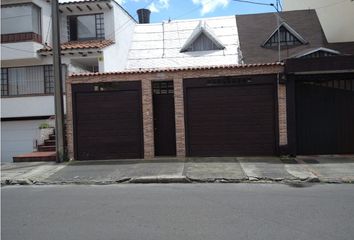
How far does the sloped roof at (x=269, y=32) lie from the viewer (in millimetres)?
23234

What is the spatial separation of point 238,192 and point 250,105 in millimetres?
5647

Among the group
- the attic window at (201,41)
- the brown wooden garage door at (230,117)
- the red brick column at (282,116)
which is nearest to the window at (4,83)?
the attic window at (201,41)

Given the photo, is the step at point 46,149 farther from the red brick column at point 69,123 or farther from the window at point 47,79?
the window at point 47,79

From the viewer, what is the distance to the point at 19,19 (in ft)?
72.0

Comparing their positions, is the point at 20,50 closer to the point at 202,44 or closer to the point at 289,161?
the point at 202,44

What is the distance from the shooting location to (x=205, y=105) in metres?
15.2

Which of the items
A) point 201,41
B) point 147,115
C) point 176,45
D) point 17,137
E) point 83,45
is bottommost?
point 17,137

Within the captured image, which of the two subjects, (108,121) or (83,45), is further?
(83,45)

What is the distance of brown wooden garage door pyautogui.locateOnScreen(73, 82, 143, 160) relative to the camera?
15398mm

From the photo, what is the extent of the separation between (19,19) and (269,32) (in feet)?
42.6

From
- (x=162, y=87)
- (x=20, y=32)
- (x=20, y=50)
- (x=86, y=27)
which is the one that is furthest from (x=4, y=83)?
(x=162, y=87)

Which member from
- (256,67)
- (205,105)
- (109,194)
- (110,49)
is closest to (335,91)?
(256,67)

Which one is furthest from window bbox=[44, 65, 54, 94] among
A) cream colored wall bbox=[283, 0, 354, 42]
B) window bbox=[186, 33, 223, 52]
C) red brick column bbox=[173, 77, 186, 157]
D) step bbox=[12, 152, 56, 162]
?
cream colored wall bbox=[283, 0, 354, 42]

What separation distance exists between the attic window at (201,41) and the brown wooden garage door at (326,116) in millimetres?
11496
